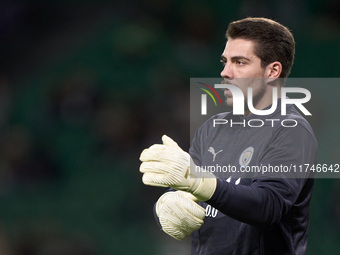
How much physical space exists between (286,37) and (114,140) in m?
1.49

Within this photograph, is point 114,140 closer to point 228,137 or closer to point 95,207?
point 95,207

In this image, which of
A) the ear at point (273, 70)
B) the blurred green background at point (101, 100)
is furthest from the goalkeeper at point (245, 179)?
the blurred green background at point (101, 100)

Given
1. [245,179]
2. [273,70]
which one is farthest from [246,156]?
[273,70]

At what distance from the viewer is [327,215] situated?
7.99 ft

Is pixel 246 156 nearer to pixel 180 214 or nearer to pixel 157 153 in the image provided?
pixel 180 214

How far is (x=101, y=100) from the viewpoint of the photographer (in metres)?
2.76

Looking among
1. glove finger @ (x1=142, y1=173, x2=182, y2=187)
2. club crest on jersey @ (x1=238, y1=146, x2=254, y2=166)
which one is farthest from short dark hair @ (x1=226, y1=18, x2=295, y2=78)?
glove finger @ (x1=142, y1=173, x2=182, y2=187)

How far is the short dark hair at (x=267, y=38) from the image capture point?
145 centimetres

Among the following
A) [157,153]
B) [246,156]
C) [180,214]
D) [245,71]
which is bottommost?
[180,214]

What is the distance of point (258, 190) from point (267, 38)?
619mm

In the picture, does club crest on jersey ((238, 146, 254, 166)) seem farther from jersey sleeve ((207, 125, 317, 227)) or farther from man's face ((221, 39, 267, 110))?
man's face ((221, 39, 267, 110))

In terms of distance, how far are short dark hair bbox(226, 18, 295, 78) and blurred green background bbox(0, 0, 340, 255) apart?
1.04m

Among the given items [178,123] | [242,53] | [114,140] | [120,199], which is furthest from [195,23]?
[242,53]

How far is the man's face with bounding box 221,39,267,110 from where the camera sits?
1433mm
